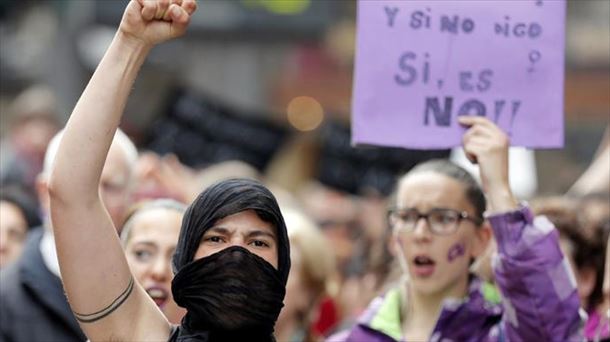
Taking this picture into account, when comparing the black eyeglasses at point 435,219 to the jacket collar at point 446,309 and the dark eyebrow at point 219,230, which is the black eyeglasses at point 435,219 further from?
the dark eyebrow at point 219,230

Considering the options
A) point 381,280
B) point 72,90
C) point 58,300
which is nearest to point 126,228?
point 58,300

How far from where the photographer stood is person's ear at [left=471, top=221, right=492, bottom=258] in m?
6.23

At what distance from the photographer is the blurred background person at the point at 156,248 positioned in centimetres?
620

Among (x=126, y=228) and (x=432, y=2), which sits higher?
(x=432, y=2)

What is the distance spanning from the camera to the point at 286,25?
2752 centimetres

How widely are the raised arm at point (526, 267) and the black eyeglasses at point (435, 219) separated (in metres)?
0.53

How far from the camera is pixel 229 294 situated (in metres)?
4.69

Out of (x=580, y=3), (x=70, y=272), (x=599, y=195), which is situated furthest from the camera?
(x=580, y=3)

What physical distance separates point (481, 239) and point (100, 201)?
1.90 m

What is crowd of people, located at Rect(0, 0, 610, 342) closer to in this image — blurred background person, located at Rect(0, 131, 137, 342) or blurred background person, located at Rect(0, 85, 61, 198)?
blurred background person, located at Rect(0, 131, 137, 342)

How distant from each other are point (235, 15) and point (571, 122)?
17.5 feet

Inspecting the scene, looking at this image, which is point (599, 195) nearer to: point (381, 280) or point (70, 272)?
point (381, 280)

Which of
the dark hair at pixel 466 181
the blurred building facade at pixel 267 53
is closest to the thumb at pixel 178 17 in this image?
the dark hair at pixel 466 181

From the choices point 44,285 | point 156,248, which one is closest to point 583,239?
point 156,248
